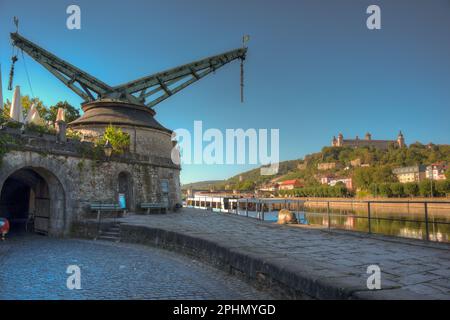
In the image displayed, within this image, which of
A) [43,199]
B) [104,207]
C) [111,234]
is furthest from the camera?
[104,207]

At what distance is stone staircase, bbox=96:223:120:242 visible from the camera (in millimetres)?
11633

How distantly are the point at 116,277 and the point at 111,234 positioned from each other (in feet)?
20.7

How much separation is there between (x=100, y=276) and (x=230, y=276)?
2560 mm

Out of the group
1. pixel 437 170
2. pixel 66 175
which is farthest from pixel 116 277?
pixel 437 170

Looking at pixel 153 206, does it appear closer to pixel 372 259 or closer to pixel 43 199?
pixel 43 199

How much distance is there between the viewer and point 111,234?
11906 millimetres

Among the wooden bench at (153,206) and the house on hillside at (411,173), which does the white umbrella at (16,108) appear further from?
the house on hillside at (411,173)

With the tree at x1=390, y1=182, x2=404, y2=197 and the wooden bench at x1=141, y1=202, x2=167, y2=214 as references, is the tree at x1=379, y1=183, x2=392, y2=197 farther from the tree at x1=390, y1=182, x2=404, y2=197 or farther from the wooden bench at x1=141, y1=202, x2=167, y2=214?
the wooden bench at x1=141, y1=202, x2=167, y2=214

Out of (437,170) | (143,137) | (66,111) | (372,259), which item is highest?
(66,111)

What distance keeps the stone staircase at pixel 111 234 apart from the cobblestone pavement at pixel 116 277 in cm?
237

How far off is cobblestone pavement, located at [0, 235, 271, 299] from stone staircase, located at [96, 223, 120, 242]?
2366 mm

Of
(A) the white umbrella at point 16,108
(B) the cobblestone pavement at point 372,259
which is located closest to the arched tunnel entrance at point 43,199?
(A) the white umbrella at point 16,108

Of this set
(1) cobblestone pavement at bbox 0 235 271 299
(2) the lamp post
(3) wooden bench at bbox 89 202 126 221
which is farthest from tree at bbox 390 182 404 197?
(1) cobblestone pavement at bbox 0 235 271 299
